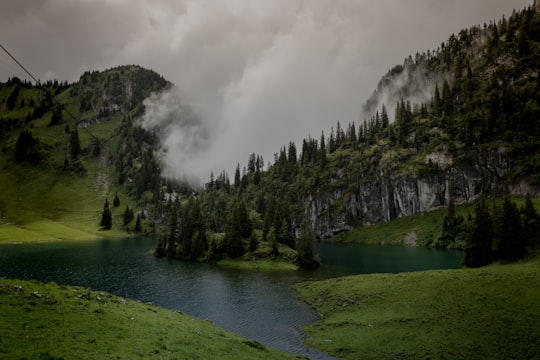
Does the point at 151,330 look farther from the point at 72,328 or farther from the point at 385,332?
the point at 385,332

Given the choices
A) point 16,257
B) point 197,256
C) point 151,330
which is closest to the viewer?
point 151,330

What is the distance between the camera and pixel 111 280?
292ft

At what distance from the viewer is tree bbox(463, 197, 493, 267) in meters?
76.7

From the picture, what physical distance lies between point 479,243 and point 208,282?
227 ft

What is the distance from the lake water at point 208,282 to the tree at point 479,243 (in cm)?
2915

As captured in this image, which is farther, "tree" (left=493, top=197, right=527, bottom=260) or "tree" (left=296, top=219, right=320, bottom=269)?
"tree" (left=296, top=219, right=320, bottom=269)

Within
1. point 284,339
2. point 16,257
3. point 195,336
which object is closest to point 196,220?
point 16,257

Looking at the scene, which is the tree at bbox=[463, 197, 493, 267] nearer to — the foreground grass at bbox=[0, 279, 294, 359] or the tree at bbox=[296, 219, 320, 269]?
the tree at bbox=[296, 219, 320, 269]

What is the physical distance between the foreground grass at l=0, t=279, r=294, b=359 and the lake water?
560 inches

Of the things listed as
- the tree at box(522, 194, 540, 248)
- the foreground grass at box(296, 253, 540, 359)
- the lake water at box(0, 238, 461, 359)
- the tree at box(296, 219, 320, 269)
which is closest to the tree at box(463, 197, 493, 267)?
the tree at box(522, 194, 540, 248)

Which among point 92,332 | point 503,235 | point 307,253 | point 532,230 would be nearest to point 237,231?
point 307,253

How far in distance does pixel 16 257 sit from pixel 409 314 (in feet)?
454

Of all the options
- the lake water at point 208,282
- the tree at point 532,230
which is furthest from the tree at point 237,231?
the tree at point 532,230

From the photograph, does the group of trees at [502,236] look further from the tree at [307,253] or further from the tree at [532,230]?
the tree at [307,253]
